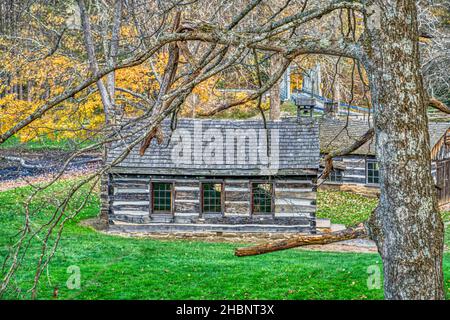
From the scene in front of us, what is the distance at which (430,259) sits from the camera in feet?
15.9

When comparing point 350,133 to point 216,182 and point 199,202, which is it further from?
point 199,202

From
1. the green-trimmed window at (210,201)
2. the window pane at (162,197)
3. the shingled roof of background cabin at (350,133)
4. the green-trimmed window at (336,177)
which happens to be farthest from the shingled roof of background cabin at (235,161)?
the green-trimmed window at (336,177)

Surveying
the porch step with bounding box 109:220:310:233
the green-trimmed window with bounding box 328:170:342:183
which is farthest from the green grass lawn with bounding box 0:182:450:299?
the green-trimmed window with bounding box 328:170:342:183

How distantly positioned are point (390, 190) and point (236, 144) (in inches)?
644

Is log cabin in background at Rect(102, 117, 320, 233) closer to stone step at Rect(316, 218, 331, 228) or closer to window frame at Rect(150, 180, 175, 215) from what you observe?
window frame at Rect(150, 180, 175, 215)

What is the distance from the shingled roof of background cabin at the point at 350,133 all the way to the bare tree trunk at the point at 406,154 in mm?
22895

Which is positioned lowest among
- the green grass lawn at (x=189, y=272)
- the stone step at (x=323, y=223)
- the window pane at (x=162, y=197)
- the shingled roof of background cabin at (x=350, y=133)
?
the green grass lawn at (x=189, y=272)

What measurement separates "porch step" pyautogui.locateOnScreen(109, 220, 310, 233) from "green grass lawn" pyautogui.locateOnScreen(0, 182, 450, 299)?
1600mm

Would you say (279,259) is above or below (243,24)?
below

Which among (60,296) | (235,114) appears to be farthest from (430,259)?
(235,114)

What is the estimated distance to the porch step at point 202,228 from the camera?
69.3 feet

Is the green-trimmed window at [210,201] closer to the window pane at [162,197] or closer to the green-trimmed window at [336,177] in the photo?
the window pane at [162,197]

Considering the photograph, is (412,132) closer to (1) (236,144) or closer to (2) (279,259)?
(2) (279,259)
